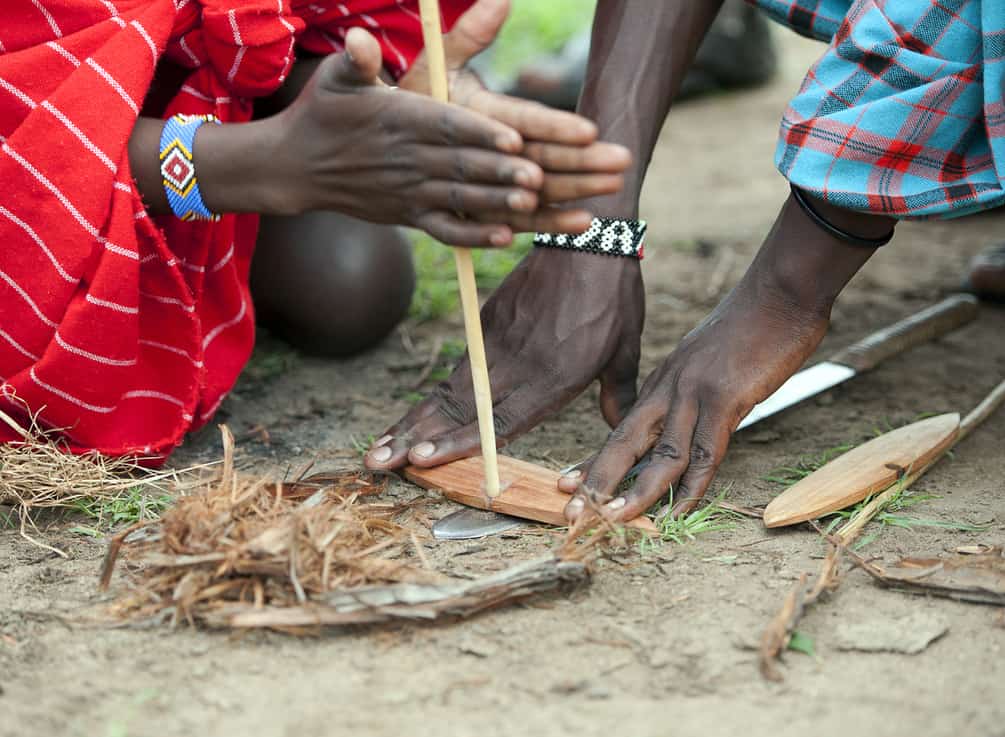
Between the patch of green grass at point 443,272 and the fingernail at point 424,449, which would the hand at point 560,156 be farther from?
the patch of green grass at point 443,272

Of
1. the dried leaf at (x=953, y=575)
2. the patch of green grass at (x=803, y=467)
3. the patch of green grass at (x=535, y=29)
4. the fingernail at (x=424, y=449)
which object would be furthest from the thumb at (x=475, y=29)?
the patch of green grass at (x=535, y=29)

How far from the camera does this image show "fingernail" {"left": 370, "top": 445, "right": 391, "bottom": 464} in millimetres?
1526

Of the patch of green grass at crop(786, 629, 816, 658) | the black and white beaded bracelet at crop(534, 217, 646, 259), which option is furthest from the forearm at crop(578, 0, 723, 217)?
the patch of green grass at crop(786, 629, 816, 658)

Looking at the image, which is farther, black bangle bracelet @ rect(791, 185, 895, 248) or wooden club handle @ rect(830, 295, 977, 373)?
wooden club handle @ rect(830, 295, 977, 373)

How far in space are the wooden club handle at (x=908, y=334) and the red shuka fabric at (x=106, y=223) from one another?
1072mm

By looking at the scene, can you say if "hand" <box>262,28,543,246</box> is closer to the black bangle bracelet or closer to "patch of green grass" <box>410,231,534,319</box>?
the black bangle bracelet

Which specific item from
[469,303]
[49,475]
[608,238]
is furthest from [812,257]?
[49,475]

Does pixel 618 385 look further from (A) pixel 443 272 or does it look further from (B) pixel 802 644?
(A) pixel 443 272

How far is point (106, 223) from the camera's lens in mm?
1459

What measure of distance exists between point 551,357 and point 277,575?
58 centimetres

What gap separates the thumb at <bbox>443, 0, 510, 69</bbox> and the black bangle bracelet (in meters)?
0.48

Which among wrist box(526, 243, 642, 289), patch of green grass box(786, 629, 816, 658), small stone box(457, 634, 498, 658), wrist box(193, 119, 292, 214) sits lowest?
small stone box(457, 634, 498, 658)

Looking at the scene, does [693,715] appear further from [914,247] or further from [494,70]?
[494,70]

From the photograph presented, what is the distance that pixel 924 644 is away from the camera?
3.68 feet
